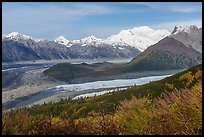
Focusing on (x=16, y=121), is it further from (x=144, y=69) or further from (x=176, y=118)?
(x=144, y=69)

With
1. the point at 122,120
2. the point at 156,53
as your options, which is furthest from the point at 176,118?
the point at 156,53

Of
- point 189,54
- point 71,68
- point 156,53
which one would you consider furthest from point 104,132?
point 189,54

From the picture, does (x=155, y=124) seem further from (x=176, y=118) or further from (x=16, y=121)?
(x=16, y=121)

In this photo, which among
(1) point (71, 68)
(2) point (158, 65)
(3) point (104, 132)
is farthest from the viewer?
(2) point (158, 65)

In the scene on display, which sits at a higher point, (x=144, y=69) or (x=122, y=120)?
(x=122, y=120)

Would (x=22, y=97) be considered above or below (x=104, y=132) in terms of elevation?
below

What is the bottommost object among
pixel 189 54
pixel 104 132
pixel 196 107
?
pixel 189 54

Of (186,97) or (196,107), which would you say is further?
(186,97)

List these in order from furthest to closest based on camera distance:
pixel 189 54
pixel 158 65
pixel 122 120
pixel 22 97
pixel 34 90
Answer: pixel 189 54 < pixel 158 65 < pixel 34 90 < pixel 22 97 < pixel 122 120

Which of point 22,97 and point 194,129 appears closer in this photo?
point 194,129
